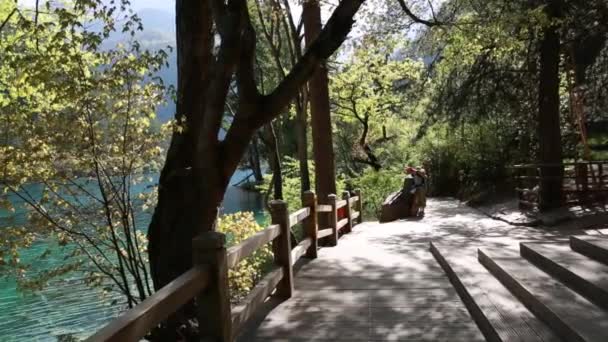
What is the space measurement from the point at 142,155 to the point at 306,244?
8.80 ft

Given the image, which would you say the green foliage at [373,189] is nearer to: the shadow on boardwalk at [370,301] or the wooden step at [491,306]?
the shadow on boardwalk at [370,301]

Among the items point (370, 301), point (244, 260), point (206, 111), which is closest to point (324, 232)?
point (244, 260)

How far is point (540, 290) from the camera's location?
502 cm

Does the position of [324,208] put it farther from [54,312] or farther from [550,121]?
[54,312]

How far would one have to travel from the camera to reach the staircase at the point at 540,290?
4.22 meters

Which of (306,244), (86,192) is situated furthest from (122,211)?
(306,244)

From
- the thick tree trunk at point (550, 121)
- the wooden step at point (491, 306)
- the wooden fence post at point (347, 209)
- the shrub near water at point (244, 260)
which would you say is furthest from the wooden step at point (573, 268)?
the thick tree trunk at point (550, 121)

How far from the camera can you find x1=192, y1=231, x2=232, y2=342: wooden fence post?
12.7 feet

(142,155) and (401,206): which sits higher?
(142,155)

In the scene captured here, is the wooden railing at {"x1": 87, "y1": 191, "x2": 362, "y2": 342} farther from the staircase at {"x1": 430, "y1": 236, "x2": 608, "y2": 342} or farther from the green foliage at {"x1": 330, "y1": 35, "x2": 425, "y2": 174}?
the green foliage at {"x1": 330, "y1": 35, "x2": 425, "y2": 174}

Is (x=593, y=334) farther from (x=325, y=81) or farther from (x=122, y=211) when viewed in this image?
(x=325, y=81)

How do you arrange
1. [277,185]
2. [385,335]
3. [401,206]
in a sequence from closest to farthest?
1. [385,335]
2. [277,185]
3. [401,206]

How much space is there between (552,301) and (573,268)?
2.56 feet

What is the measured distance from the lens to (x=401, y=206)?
16.9 m
